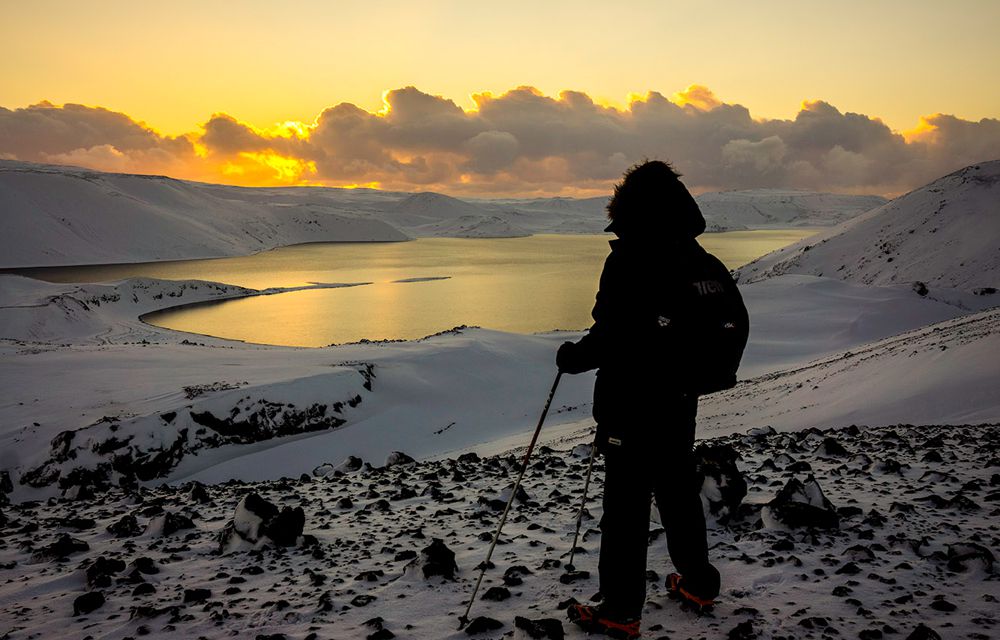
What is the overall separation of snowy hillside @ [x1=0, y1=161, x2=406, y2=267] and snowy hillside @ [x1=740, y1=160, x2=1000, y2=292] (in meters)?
110

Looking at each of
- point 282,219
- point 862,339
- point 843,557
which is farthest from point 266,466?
point 282,219

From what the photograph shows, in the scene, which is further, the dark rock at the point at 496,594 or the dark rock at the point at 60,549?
the dark rock at the point at 60,549

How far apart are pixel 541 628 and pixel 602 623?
1.25 ft

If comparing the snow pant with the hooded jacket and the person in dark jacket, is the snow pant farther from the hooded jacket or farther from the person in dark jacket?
A: the hooded jacket

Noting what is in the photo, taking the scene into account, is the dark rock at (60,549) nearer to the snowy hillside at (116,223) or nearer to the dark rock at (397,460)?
the dark rock at (397,460)

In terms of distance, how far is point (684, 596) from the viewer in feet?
12.5

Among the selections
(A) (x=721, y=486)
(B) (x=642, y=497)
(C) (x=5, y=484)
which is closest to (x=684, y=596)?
(B) (x=642, y=497)

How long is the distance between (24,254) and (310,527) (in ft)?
417

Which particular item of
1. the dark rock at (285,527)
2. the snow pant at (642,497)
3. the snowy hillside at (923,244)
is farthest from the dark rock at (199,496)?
the snowy hillside at (923,244)

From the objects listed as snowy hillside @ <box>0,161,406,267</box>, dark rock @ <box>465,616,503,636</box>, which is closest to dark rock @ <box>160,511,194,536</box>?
dark rock @ <box>465,616,503,636</box>

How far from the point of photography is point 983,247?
1764 inches

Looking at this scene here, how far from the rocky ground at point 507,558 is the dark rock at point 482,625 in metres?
0.03

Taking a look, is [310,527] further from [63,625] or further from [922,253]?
A: [922,253]

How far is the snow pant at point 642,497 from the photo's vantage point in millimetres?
3512
